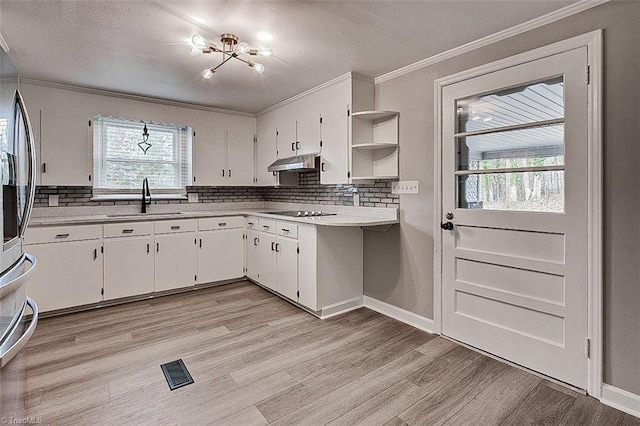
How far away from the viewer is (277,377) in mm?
2176

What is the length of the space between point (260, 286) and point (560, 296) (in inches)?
119

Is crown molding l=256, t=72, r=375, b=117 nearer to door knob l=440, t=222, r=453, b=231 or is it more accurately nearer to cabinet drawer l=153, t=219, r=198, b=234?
door knob l=440, t=222, r=453, b=231

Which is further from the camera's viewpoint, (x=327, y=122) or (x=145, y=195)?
(x=145, y=195)

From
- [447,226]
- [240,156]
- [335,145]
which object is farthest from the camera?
[240,156]

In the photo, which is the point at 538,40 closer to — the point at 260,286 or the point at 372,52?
the point at 372,52

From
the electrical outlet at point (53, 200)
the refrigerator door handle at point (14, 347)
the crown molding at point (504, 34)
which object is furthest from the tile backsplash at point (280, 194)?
the refrigerator door handle at point (14, 347)

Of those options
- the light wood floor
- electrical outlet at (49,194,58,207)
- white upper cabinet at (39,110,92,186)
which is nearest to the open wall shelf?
the light wood floor

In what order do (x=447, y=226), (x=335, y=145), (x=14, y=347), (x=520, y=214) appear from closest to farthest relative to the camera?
(x=14, y=347) → (x=520, y=214) → (x=447, y=226) → (x=335, y=145)

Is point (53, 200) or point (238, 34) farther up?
point (238, 34)

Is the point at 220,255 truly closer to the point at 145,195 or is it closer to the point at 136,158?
the point at 145,195

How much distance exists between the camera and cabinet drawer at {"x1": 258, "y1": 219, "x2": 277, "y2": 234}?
3715 millimetres

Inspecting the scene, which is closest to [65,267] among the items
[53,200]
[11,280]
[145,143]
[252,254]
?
[53,200]

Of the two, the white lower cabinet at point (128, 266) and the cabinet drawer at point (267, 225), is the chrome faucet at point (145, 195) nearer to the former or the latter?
the white lower cabinet at point (128, 266)

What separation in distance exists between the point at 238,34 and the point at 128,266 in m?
2.59
